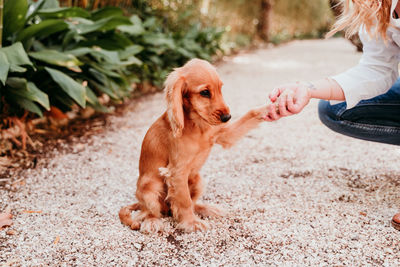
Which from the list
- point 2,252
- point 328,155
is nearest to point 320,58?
point 328,155

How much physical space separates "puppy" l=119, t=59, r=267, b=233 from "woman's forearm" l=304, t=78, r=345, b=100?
0.32 meters

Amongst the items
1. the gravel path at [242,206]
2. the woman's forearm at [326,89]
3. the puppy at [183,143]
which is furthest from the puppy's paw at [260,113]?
the gravel path at [242,206]

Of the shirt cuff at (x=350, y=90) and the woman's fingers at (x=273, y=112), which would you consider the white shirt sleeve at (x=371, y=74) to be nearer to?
the shirt cuff at (x=350, y=90)

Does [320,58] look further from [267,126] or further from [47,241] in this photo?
[47,241]

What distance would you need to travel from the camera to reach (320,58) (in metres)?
8.34

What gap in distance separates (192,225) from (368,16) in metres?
1.49

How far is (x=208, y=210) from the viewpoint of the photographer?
7.14 ft

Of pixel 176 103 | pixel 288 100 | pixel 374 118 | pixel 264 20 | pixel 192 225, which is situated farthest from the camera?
pixel 264 20

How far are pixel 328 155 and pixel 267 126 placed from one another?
0.99 m

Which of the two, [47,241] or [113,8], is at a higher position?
[113,8]

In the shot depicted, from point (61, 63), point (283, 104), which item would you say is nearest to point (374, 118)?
point (283, 104)

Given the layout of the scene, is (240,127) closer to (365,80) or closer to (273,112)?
(273,112)

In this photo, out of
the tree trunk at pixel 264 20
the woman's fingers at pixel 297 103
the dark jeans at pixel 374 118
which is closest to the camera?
the woman's fingers at pixel 297 103

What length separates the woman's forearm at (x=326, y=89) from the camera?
205cm
